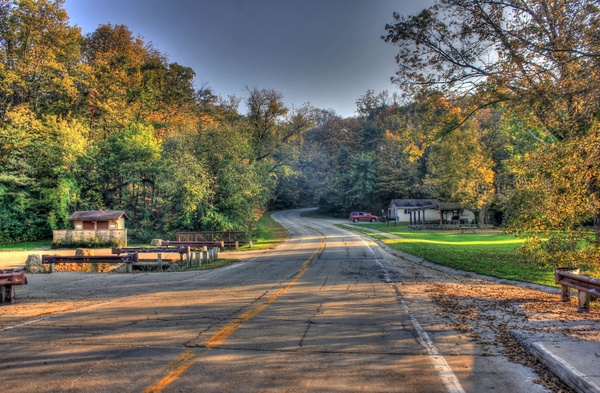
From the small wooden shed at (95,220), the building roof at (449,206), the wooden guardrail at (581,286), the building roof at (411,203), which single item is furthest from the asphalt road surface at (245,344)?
the building roof at (411,203)

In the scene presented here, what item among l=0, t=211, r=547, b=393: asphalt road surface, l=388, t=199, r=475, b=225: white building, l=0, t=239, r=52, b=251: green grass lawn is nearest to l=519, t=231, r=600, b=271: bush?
l=0, t=211, r=547, b=393: asphalt road surface

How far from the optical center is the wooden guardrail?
22.1 feet

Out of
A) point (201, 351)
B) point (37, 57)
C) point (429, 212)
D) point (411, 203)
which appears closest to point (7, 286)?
point (201, 351)

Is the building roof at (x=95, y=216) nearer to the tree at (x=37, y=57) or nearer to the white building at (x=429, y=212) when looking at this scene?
the tree at (x=37, y=57)

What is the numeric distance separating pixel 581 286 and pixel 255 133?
1683 inches

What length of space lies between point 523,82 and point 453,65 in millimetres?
3120

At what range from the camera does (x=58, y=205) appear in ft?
114

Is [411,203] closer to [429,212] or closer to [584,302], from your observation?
[429,212]

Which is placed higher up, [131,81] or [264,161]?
[131,81]

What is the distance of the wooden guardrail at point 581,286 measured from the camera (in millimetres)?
6738

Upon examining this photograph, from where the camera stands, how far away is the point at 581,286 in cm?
720

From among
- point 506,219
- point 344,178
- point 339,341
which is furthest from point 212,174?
point 344,178

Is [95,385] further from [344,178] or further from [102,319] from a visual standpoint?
[344,178]

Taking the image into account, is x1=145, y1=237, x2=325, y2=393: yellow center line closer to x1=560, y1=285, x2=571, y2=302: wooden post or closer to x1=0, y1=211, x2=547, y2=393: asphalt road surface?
x1=0, y1=211, x2=547, y2=393: asphalt road surface
